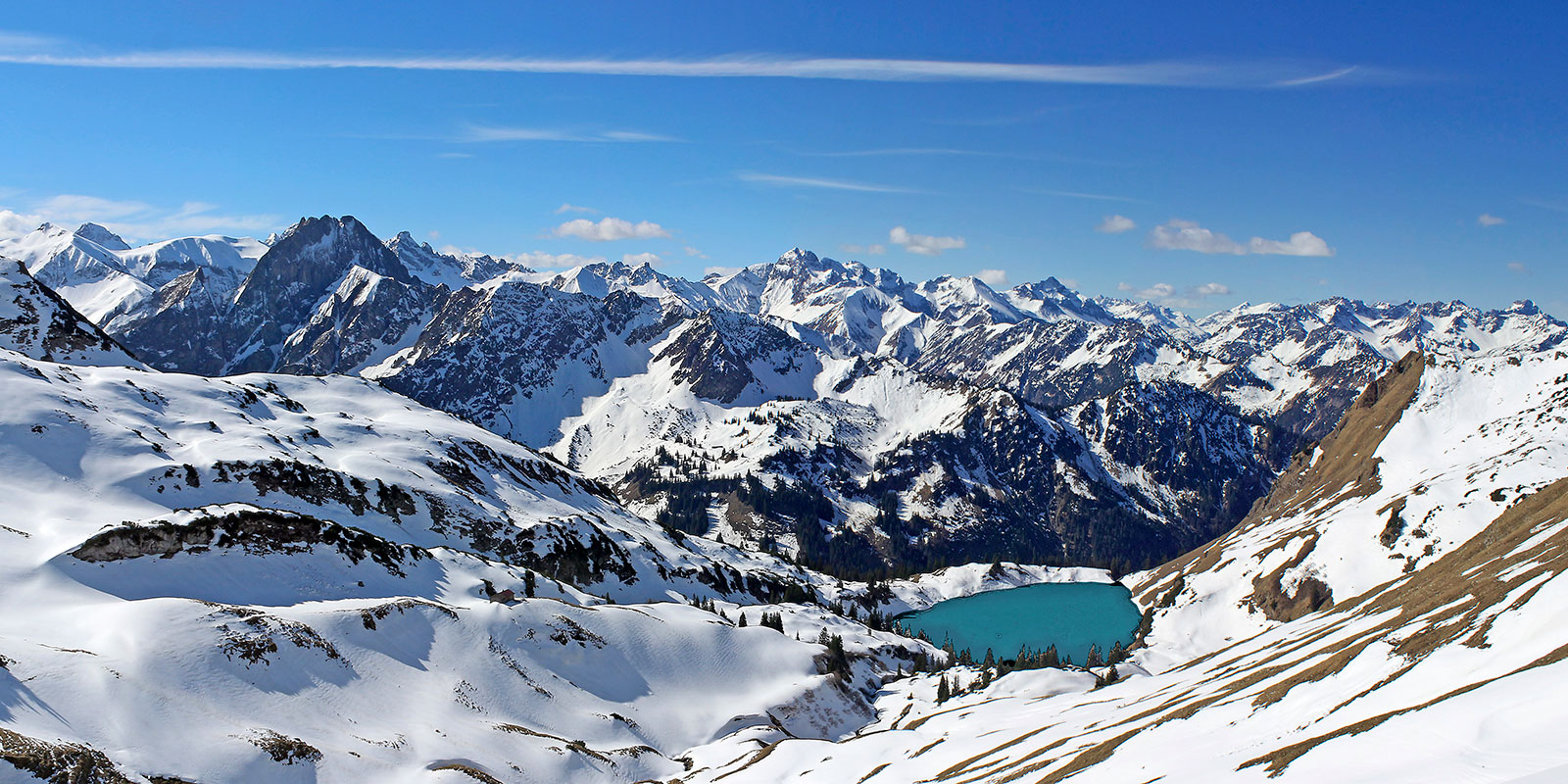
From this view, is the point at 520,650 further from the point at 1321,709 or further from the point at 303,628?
the point at 1321,709

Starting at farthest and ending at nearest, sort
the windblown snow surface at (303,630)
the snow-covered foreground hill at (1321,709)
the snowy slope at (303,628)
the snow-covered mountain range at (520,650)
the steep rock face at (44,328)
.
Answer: the steep rock face at (44,328) < the snowy slope at (303,628) < the windblown snow surface at (303,630) < the snow-covered mountain range at (520,650) < the snow-covered foreground hill at (1321,709)

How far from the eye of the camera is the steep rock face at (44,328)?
503 ft

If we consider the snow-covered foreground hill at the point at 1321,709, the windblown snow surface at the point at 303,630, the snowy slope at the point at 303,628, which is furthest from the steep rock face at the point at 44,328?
the snow-covered foreground hill at the point at 1321,709

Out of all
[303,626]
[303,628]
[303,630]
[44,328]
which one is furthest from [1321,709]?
[44,328]

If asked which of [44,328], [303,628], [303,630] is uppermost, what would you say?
[44,328]

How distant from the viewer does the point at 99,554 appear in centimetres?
7119

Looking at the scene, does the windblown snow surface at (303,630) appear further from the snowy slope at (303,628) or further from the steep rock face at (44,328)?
the steep rock face at (44,328)

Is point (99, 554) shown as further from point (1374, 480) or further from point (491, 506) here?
point (1374, 480)

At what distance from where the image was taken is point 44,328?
15975 centimetres

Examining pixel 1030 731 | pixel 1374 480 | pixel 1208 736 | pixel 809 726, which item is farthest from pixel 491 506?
pixel 1374 480

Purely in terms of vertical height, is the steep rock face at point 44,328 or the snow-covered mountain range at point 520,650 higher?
the steep rock face at point 44,328

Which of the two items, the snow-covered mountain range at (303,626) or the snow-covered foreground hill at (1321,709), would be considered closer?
the snow-covered foreground hill at (1321,709)

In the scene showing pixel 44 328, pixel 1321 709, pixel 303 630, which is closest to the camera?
pixel 1321 709

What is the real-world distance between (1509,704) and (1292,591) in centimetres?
15905
